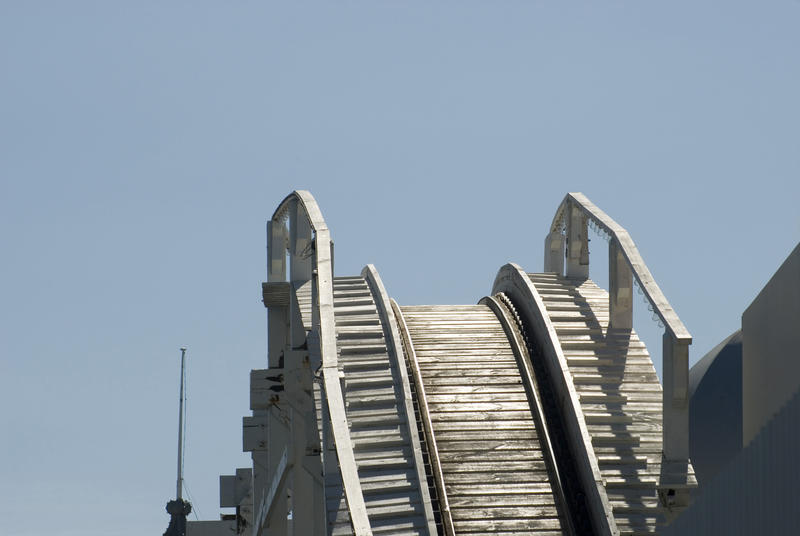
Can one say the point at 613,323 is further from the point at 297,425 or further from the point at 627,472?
the point at 297,425

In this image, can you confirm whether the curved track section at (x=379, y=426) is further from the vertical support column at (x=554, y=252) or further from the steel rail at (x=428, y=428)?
the vertical support column at (x=554, y=252)

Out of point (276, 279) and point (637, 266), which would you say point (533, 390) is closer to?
point (637, 266)

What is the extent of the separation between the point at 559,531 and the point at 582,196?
36.9 feet

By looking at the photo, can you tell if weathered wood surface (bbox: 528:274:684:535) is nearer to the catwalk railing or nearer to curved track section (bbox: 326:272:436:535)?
the catwalk railing

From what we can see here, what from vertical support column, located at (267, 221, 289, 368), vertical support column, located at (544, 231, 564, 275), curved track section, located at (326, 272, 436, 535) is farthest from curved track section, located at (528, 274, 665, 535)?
vertical support column, located at (544, 231, 564, 275)

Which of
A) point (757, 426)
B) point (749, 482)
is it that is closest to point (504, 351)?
point (757, 426)

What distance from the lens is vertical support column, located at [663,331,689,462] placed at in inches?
1022

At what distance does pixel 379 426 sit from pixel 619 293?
253 inches

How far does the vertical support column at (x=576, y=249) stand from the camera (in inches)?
1462

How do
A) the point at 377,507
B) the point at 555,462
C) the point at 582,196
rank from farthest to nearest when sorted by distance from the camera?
1. the point at 582,196
2. the point at 555,462
3. the point at 377,507

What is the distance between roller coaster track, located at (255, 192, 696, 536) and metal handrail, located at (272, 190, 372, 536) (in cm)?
3

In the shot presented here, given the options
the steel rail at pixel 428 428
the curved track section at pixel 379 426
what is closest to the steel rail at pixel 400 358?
the curved track section at pixel 379 426

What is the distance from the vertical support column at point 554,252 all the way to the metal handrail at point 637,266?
349 centimetres

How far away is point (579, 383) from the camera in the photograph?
1168 inches
